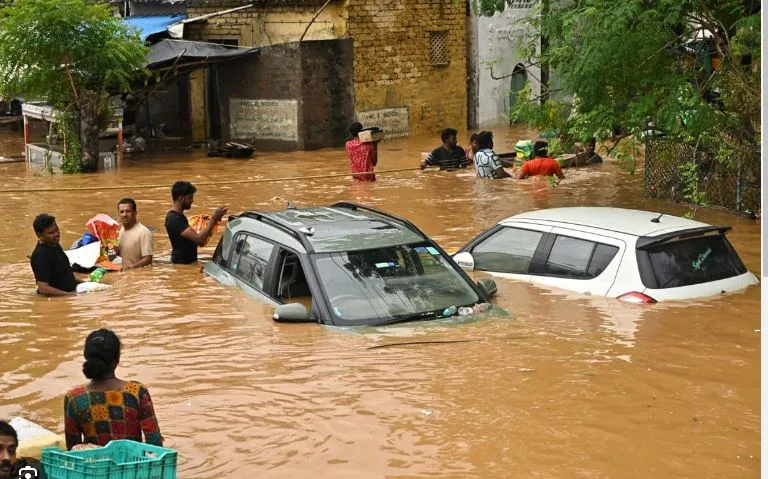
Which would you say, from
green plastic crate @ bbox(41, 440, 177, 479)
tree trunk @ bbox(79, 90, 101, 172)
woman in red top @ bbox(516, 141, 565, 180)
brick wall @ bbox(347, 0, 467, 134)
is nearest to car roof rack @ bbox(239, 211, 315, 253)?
green plastic crate @ bbox(41, 440, 177, 479)

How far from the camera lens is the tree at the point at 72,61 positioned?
24078mm

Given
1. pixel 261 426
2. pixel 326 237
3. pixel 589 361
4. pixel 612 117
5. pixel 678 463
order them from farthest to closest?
pixel 612 117 < pixel 326 237 < pixel 589 361 < pixel 261 426 < pixel 678 463

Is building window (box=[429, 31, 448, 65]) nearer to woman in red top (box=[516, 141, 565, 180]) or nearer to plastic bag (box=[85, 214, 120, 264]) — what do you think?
woman in red top (box=[516, 141, 565, 180])

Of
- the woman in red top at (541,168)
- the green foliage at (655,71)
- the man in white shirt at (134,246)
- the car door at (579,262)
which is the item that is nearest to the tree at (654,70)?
the green foliage at (655,71)

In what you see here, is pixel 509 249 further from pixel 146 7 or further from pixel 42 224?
pixel 146 7

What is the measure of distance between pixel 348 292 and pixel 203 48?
19.1 metres

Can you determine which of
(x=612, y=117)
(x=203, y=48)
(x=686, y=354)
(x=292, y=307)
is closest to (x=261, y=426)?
(x=292, y=307)

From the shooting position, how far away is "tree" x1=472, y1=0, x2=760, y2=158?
648 inches

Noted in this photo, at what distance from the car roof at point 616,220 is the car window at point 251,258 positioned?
2565mm

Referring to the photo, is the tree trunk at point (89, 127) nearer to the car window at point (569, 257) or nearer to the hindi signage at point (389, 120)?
the hindi signage at point (389, 120)

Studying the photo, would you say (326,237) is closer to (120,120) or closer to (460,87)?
(120,120)

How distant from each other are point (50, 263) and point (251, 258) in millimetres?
2206

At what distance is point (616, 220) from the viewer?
1177 cm

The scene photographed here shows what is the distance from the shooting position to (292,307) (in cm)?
1024
